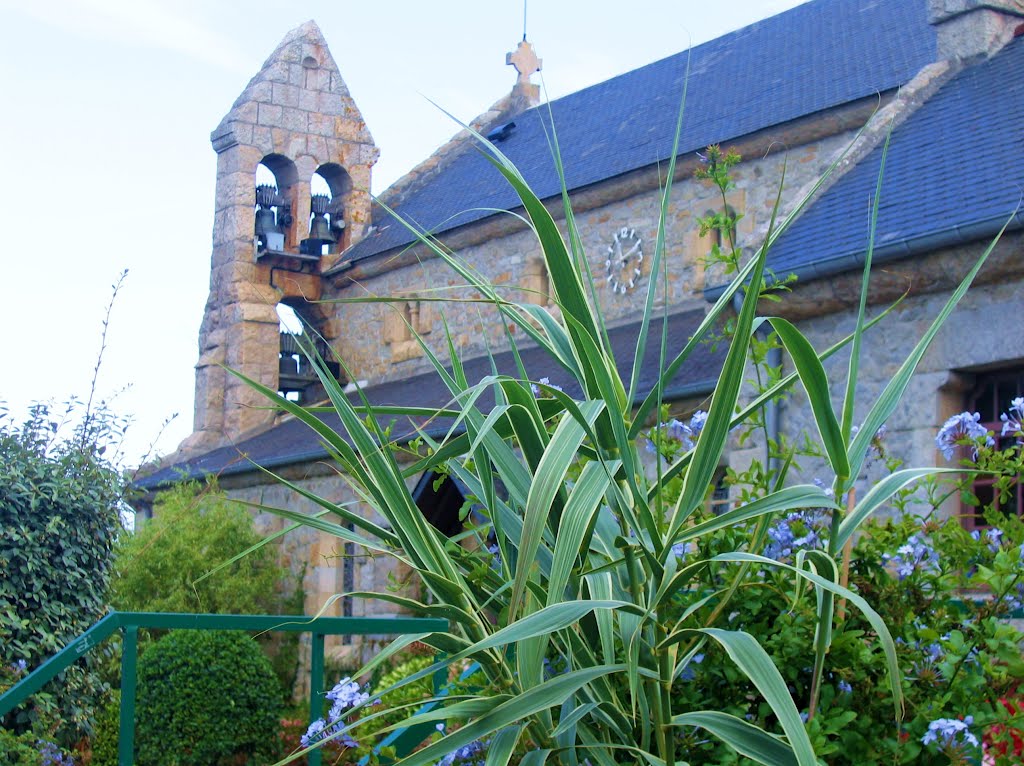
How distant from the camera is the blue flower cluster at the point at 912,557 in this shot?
2.79 metres

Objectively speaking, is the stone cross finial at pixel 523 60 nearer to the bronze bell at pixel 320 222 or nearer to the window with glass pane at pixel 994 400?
the bronze bell at pixel 320 222

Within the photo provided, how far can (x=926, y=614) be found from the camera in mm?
2783

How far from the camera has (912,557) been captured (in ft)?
9.20

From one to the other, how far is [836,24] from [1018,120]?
22.7 ft

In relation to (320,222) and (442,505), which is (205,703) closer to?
(442,505)

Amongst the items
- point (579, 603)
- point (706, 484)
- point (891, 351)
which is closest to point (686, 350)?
point (706, 484)

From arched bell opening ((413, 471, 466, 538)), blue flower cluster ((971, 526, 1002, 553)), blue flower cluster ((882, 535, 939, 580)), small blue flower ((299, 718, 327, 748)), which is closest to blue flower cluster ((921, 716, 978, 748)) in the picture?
blue flower cluster ((882, 535, 939, 580))

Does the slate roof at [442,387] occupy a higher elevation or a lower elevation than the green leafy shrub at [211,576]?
higher

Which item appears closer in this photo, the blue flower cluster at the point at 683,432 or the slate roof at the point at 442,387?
the blue flower cluster at the point at 683,432

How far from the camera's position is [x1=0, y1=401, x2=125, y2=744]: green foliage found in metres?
6.98

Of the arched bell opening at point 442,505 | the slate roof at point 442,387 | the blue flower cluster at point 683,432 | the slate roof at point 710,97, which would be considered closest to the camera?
the blue flower cluster at point 683,432

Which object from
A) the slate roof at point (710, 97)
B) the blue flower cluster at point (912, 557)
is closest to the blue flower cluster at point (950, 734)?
the blue flower cluster at point (912, 557)

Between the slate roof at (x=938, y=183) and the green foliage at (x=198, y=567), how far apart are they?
8125mm

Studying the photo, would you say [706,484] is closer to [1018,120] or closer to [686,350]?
[686,350]
